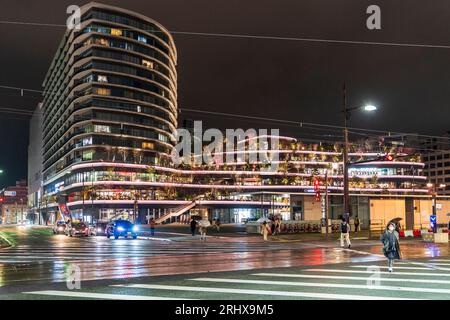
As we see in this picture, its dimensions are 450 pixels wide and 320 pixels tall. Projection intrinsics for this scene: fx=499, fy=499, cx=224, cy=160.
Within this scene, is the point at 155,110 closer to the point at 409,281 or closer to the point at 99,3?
the point at 99,3

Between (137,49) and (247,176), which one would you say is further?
(247,176)

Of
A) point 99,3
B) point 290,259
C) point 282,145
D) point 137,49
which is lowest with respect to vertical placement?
point 290,259

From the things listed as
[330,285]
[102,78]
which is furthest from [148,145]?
[330,285]

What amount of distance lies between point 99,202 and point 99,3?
4028 cm

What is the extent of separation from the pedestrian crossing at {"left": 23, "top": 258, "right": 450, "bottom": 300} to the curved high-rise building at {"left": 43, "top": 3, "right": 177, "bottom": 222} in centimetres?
8588

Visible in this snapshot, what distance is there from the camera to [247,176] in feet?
435

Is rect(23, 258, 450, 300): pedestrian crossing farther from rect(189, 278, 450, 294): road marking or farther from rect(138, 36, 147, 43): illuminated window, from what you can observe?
rect(138, 36, 147, 43): illuminated window

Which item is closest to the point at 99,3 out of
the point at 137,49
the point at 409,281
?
the point at 137,49

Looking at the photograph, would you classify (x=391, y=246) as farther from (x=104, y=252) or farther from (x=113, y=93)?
(x=113, y=93)

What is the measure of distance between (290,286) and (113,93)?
9591 cm

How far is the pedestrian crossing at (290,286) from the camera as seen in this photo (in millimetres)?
11164
